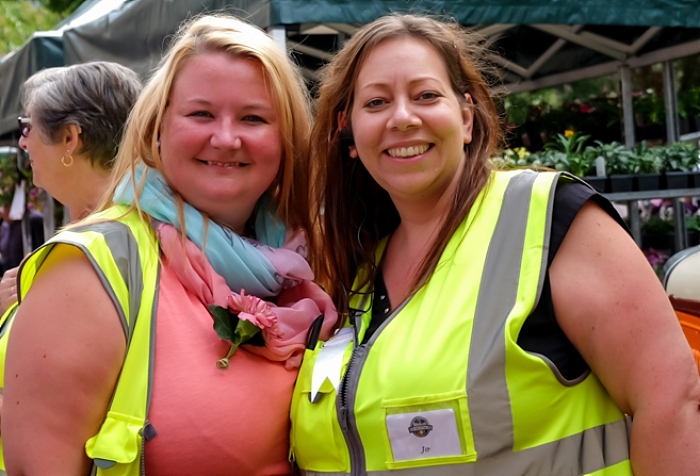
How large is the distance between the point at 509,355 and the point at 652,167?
414cm

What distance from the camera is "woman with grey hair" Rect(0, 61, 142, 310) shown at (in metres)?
2.75

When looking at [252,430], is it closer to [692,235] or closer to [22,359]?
[22,359]

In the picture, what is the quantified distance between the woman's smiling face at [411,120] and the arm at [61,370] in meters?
0.77

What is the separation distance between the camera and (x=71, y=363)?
1939mm

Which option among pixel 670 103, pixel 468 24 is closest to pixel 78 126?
pixel 468 24

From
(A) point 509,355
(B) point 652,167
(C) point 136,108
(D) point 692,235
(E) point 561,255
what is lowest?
(D) point 692,235

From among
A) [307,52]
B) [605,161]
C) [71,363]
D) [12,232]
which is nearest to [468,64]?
[71,363]

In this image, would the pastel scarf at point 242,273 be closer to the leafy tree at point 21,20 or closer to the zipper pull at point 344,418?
the zipper pull at point 344,418

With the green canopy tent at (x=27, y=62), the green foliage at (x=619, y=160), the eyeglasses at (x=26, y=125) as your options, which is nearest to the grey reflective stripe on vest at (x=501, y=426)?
the eyeglasses at (x=26, y=125)

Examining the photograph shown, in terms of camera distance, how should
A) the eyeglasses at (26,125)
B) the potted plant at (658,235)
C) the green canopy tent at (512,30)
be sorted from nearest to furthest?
the eyeglasses at (26,125) < the green canopy tent at (512,30) < the potted plant at (658,235)

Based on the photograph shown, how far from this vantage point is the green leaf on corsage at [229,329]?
2.07m

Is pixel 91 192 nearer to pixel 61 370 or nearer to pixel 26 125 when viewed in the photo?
pixel 26 125

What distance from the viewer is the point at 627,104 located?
286 inches

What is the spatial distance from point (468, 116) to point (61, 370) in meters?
1.18
